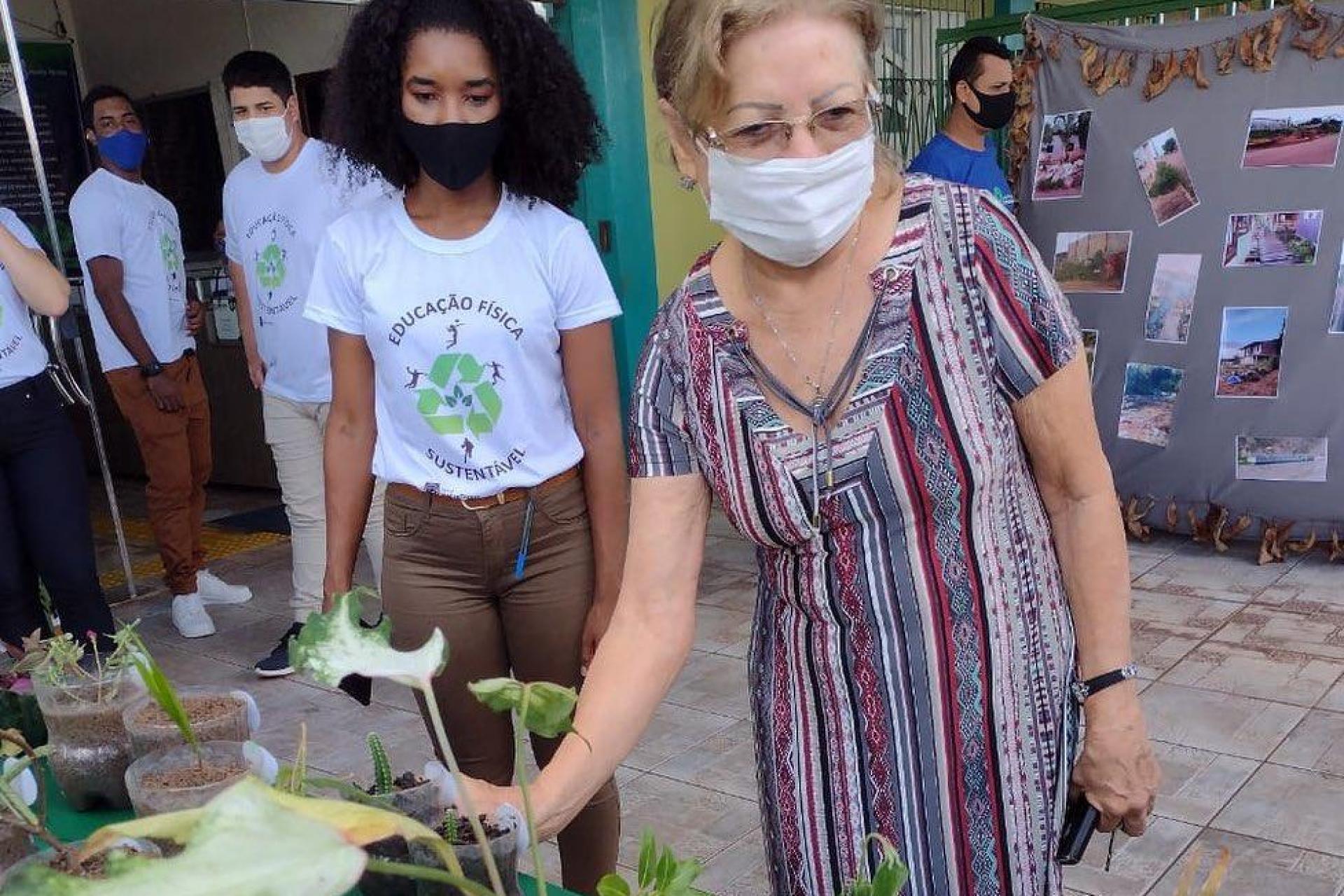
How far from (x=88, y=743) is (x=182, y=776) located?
0.94ft

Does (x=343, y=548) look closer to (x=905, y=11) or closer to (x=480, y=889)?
(x=480, y=889)

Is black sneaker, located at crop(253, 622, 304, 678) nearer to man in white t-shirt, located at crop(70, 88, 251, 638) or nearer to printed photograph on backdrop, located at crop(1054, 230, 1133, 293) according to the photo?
man in white t-shirt, located at crop(70, 88, 251, 638)

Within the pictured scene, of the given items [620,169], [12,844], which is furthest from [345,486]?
[620,169]

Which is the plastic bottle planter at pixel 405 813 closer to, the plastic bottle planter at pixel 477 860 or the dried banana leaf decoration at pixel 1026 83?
the plastic bottle planter at pixel 477 860

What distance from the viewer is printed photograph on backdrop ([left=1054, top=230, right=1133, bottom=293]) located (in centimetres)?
457

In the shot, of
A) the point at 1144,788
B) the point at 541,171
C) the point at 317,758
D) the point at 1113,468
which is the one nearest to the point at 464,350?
the point at 541,171

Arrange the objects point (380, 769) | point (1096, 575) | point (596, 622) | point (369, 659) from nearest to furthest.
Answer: point (369, 659) → point (380, 769) → point (1096, 575) → point (596, 622)

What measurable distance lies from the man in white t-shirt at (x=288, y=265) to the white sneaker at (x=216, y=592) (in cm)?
122

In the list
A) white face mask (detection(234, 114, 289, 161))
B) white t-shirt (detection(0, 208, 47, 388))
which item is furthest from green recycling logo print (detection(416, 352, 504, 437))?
white face mask (detection(234, 114, 289, 161))

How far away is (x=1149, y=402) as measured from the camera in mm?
4562

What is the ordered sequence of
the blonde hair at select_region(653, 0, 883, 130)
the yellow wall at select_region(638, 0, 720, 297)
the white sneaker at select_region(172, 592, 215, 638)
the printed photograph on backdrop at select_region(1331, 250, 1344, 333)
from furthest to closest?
the yellow wall at select_region(638, 0, 720, 297), the white sneaker at select_region(172, 592, 215, 638), the printed photograph on backdrop at select_region(1331, 250, 1344, 333), the blonde hair at select_region(653, 0, 883, 130)

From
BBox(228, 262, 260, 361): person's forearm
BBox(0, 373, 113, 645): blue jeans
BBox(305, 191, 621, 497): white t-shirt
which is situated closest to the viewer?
BBox(305, 191, 621, 497): white t-shirt

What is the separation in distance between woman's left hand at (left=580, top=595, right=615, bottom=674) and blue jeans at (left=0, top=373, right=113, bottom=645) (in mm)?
1786

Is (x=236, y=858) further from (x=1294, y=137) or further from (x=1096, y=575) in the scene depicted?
(x=1294, y=137)
